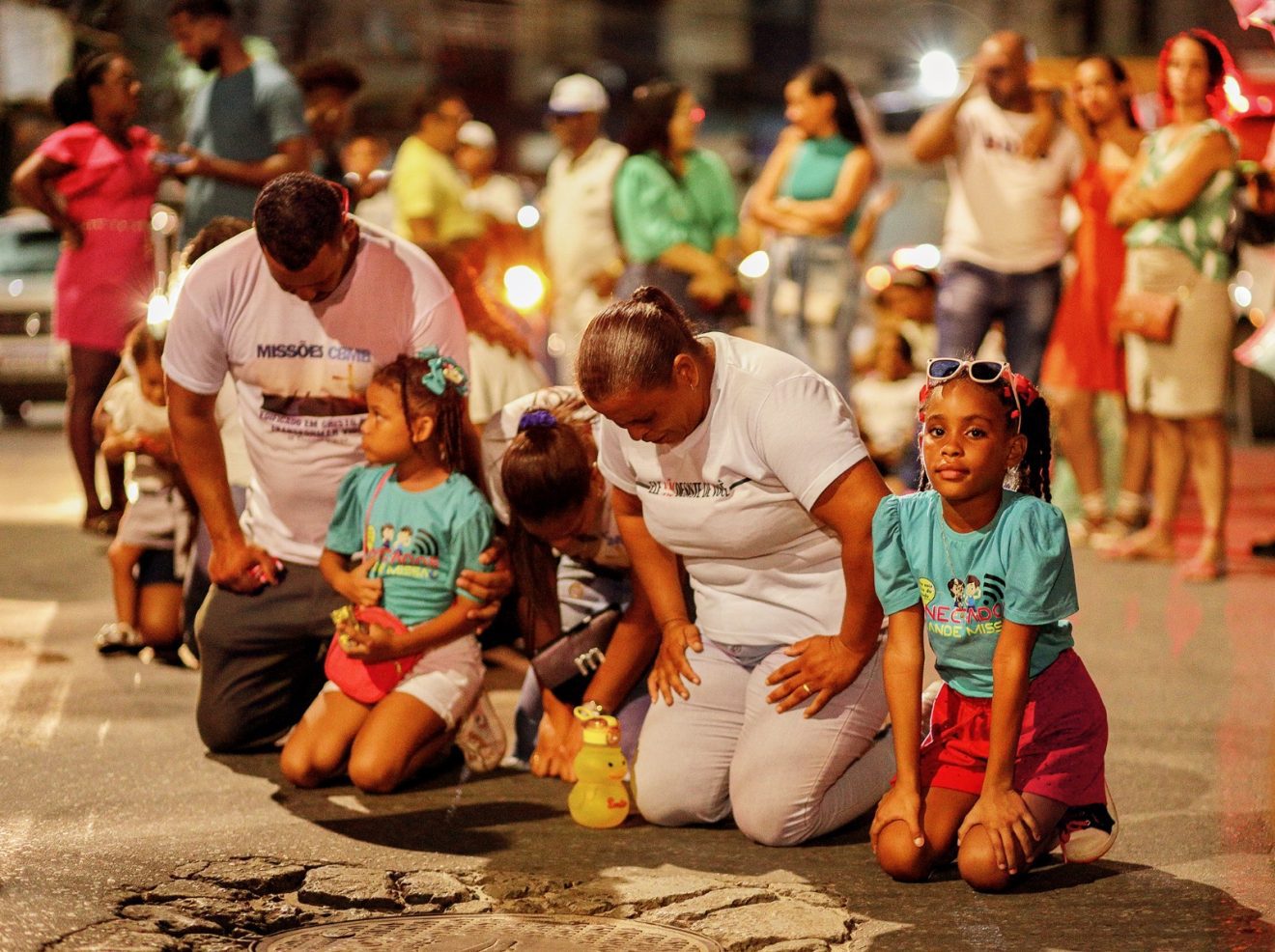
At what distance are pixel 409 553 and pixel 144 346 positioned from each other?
2140 millimetres

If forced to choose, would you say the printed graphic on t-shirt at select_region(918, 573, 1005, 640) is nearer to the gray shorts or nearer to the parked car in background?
the gray shorts

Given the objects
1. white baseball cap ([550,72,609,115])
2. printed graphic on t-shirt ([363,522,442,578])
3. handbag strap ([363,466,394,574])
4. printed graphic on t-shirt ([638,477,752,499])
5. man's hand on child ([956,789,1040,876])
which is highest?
white baseball cap ([550,72,609,115])

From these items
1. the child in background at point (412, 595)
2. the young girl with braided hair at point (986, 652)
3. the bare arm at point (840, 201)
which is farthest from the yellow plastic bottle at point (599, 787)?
the bare arm at point (840, 201)

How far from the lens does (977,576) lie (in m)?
3.93

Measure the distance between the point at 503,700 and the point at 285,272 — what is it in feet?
5.44

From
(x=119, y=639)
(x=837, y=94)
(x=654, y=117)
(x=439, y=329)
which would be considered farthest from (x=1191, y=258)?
(x=119, y=639)

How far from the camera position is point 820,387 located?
4266 mm

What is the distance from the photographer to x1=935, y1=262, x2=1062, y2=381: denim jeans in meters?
8.34

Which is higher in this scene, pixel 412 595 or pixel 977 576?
pixel 977 576

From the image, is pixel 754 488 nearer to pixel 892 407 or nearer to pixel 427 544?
pixel 427 544

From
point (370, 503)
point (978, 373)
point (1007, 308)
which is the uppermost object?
point (1007, 308)

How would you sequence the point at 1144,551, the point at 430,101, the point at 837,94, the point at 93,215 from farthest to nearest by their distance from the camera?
the point at 430,101 → the point at 837,94 → the point at 93,215 → the point at 1144,551

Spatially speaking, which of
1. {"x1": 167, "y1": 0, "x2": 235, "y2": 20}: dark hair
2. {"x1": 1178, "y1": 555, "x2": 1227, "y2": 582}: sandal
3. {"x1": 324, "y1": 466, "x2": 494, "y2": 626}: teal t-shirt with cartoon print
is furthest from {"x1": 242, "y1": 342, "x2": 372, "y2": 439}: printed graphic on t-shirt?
{"x1": 1178, "y1": 555, "x2": 1227, "y2": 582}: sandal

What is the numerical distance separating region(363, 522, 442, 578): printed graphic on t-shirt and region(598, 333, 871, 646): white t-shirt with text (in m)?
0.56
